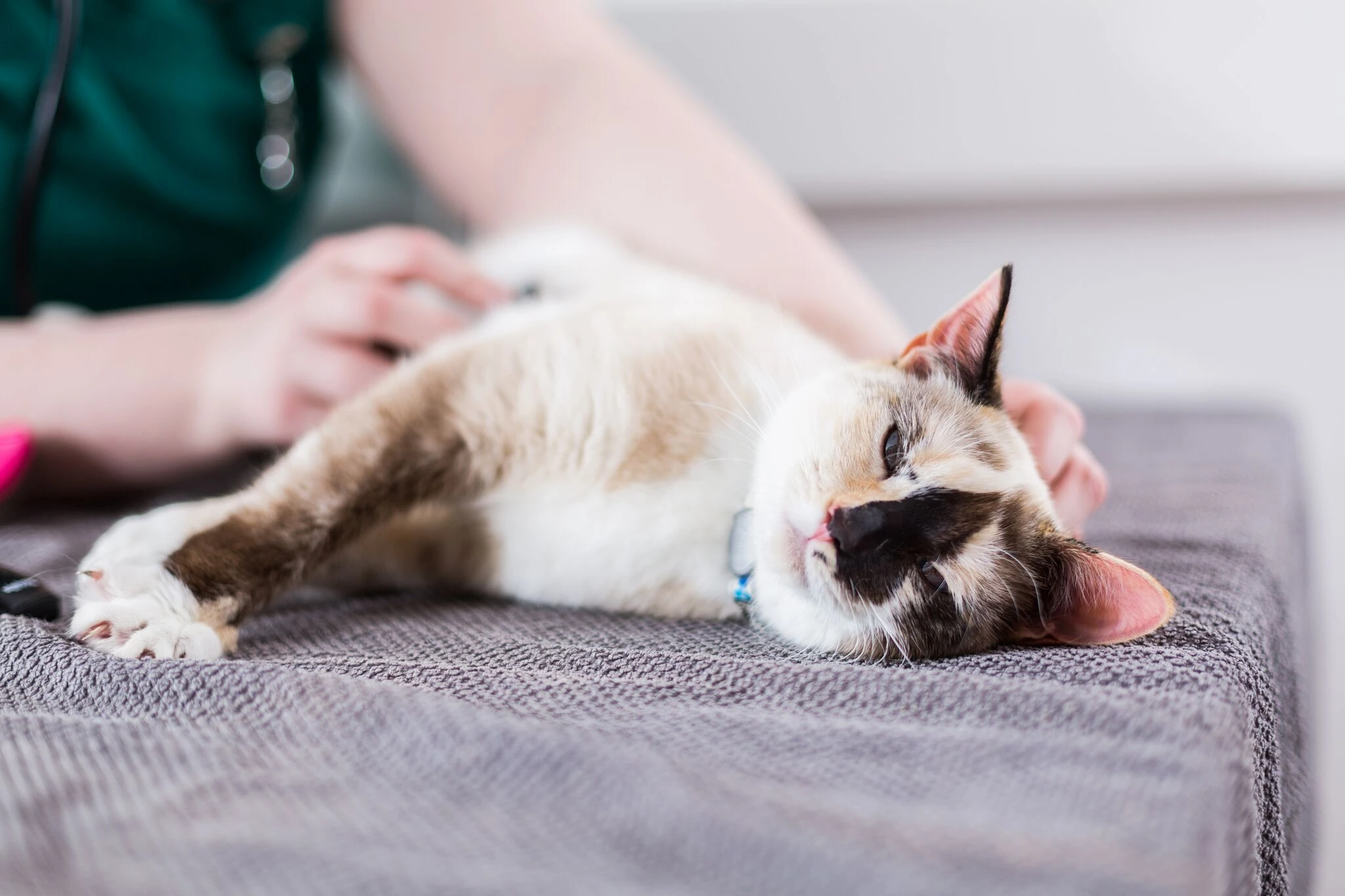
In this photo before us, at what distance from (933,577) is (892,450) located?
11cm

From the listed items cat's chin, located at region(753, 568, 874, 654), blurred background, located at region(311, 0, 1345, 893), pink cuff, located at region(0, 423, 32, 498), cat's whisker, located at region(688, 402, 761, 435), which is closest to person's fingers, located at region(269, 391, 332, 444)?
pink cuff, located at region(0, 423, 32, 498)

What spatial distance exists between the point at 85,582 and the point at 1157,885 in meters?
0.70

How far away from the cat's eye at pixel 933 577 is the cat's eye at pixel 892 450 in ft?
0.27

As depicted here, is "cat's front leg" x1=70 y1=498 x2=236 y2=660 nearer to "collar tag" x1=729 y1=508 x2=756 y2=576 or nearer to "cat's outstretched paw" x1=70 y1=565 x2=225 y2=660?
"cat's outstretched paw" x1=70 y1=565 x2=225 y2=660

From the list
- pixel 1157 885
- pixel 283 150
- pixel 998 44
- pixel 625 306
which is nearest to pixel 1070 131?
pixel 998 44

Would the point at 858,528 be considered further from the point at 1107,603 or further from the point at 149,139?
the point at 149,139

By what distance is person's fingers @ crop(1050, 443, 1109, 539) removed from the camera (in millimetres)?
905

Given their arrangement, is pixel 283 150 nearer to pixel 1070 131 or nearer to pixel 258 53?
pixel 258 53

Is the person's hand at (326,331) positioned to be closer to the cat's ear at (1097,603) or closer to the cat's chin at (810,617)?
the cat's chin at (810,617)

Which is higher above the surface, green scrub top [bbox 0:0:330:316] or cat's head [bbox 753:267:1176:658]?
green scrub top [bbox 0:0:330:316]

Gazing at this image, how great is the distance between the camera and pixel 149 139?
4.62ft

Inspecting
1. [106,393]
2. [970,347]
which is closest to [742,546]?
[970,347]

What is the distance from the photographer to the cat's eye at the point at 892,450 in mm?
813

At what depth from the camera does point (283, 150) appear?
4.96 feet
